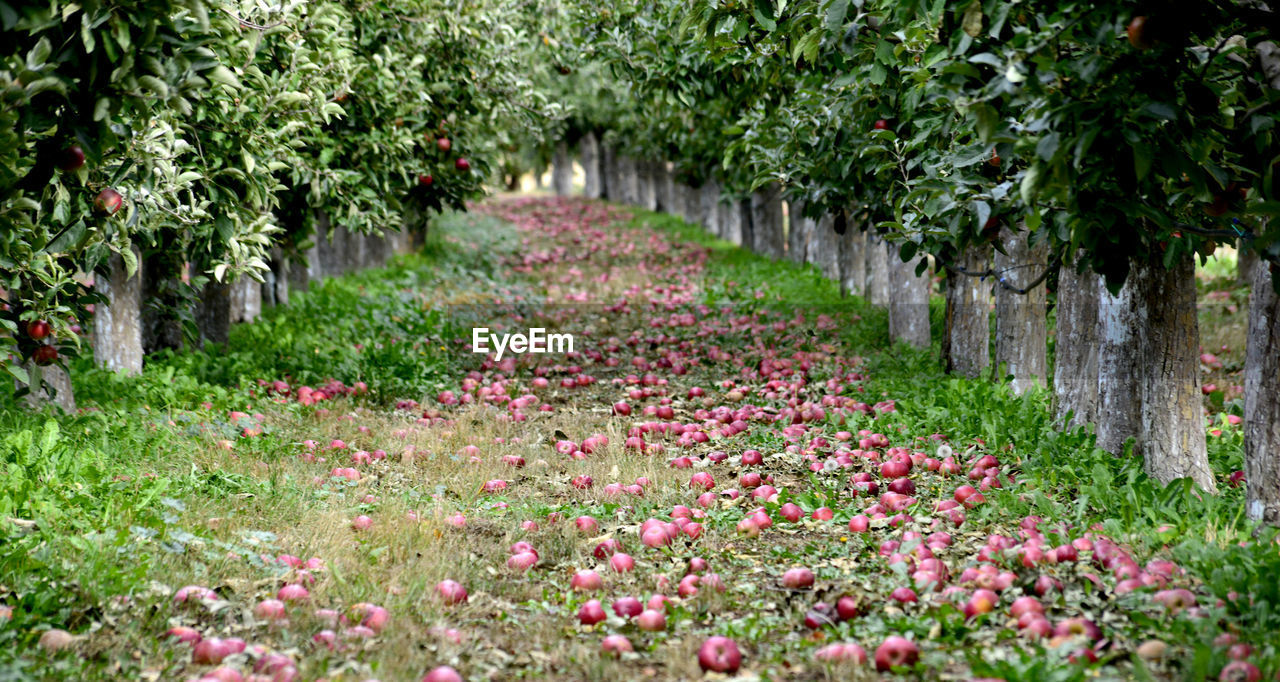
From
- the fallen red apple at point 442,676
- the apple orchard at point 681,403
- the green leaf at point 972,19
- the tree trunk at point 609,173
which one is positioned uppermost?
the tree trunk at point 609,173

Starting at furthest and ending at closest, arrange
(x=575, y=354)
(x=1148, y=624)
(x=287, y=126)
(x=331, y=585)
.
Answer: (x=575, y=354) → (x=287, y=126) → (x=331, y=585) → (x=1148, y=624)

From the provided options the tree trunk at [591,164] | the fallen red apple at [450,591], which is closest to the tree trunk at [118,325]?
the fallen red apple at [450,591]

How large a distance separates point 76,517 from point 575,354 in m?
7.10

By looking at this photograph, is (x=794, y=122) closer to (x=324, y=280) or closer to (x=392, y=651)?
(x=392, y=651)

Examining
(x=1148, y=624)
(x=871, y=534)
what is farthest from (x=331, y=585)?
(x=1148, y=624)

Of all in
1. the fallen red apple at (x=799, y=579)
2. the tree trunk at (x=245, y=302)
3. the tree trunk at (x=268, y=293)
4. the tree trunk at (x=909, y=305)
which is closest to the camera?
the fallen red apple at (x=799, y=579)

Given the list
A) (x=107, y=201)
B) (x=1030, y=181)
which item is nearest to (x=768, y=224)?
(x=107, y=201)

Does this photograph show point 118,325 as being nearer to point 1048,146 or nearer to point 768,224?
point 1048,146

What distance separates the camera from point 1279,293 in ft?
14.5

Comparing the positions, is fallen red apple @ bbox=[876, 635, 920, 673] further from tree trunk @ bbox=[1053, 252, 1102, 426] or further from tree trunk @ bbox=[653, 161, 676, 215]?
tree trunk @ bbox=[653, 161, 676, 215]

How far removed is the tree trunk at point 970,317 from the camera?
9000mm

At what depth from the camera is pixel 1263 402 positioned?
15.5ft

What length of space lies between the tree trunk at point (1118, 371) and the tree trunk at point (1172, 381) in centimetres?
14

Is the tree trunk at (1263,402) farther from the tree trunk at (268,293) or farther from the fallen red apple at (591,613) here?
the tree trunk at (268,293)
